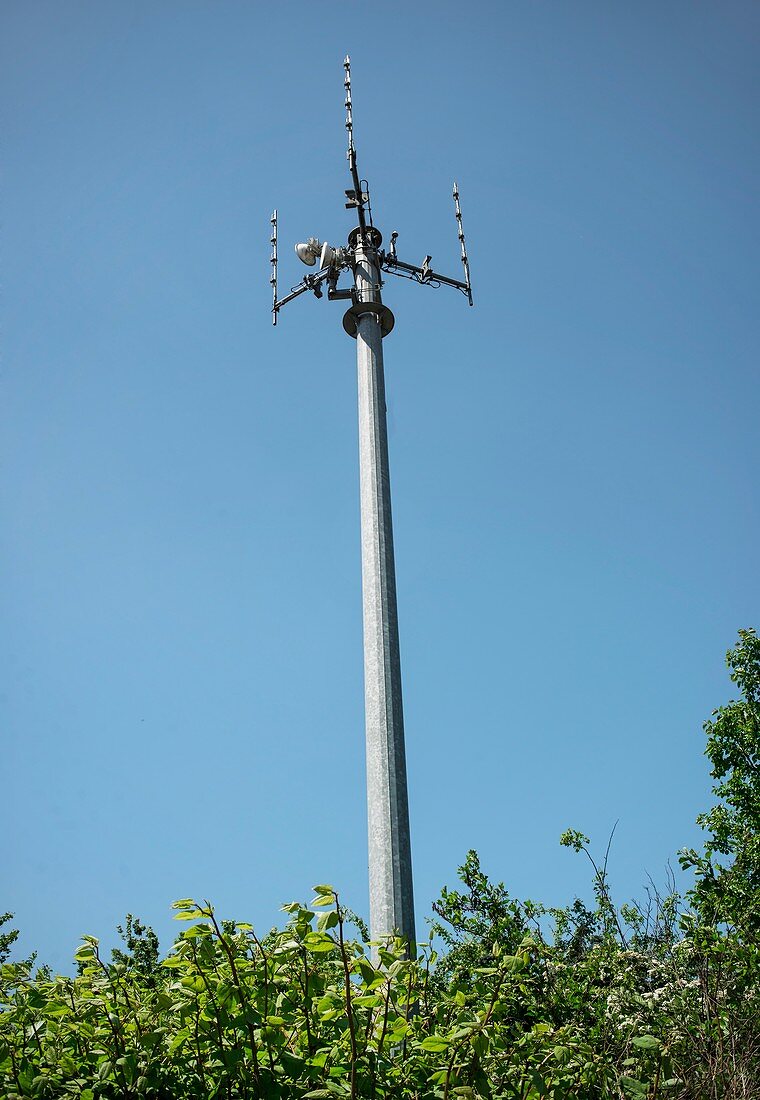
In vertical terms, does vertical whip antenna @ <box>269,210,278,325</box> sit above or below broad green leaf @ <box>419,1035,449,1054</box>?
above

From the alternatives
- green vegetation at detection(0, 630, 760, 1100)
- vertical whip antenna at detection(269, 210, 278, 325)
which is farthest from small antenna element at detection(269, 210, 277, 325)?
green vegetation at detection(0, 630, 760, 1100)

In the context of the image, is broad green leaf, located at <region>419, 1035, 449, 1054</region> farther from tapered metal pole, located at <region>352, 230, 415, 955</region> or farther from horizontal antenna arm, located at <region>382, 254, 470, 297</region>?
horizontal antenna arm, located at <region>382, 254, 470, 297</region>

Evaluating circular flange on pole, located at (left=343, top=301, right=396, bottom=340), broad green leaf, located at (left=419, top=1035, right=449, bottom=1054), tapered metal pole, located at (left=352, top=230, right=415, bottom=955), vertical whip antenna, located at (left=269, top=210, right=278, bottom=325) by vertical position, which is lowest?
broad green leaf, located at (left=419, top=1035, right=449, bottom=1054)

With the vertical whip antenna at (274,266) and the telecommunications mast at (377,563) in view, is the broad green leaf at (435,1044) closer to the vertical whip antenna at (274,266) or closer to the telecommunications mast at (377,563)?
the telecommunications mast at (377,563)

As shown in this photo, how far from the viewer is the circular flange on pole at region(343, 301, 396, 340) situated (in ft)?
19.7

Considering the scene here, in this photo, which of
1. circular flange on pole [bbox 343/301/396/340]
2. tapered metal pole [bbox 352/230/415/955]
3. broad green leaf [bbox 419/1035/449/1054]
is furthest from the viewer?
circular flange on pole [bbox 343/301/396/340]

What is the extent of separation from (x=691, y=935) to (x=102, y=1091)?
4.41 metres

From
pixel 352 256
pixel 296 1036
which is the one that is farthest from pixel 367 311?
pixel 296 1036

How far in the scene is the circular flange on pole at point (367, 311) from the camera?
6012 mm

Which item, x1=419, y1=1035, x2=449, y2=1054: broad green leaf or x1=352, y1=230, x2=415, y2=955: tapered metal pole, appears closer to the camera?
x1=419, y1=1035, x2=449, y2=1054: broad green leaf

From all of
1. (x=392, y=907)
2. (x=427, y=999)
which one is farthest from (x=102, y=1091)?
(x=392, y=907)

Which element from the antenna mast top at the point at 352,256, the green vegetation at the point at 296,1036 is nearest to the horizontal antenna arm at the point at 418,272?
the antenna mast top at the point at 352,256

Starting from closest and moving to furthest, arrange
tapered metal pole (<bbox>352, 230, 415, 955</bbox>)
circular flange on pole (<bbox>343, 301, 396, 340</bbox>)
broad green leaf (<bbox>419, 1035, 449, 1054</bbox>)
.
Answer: broad green leaf (<bbox>419, 1035, 449, 1054</bbox>)
tapered metal pole (<bbox>352, 230, 415, 955</bbox>)
circular flange on pole (<bbox>343, 301, 396, 340</bbox>)

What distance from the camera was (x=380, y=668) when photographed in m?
4.67
